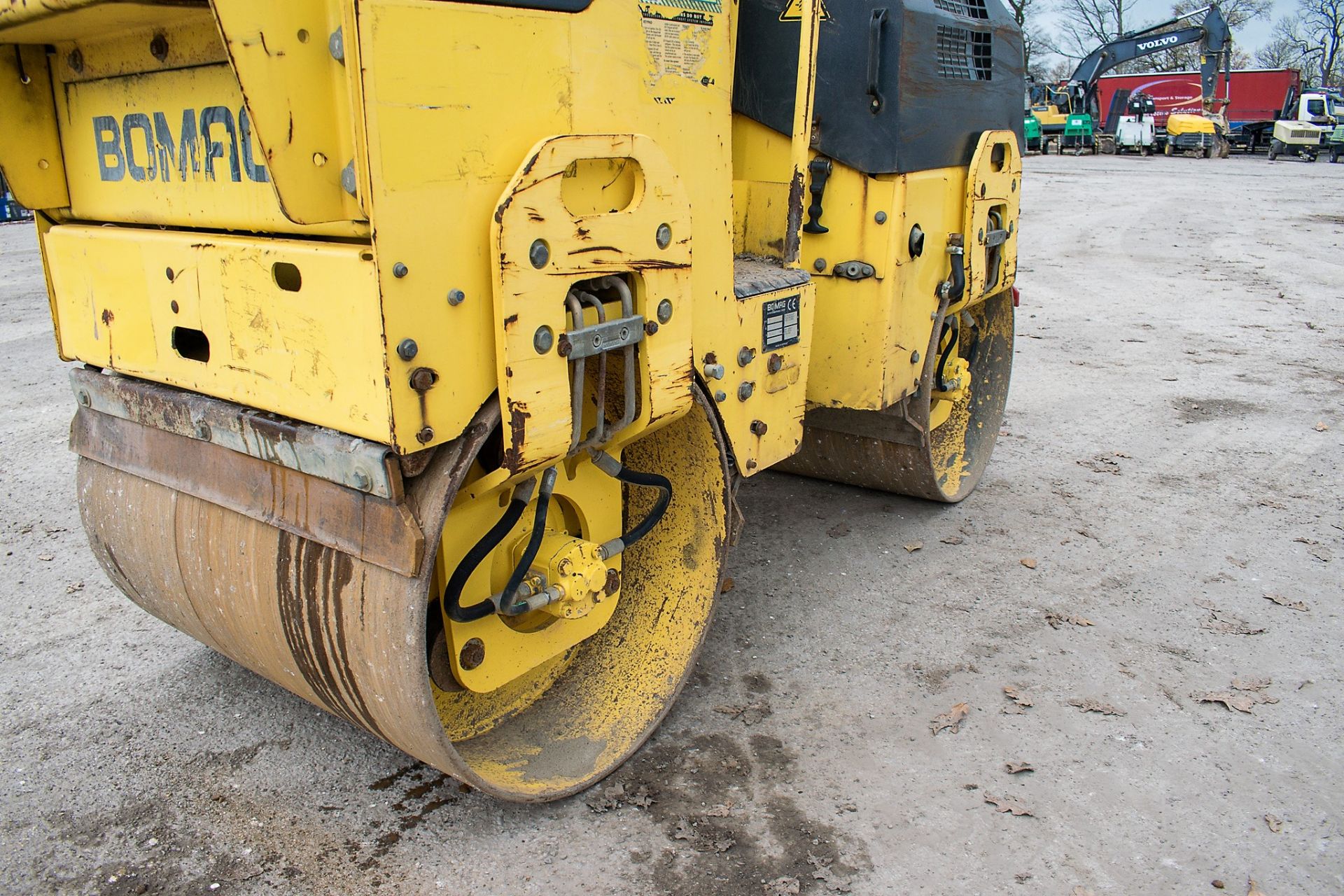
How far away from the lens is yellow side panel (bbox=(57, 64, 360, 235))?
196 cm

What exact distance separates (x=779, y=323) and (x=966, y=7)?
1506 mm

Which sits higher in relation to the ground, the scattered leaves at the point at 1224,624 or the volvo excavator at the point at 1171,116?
the volvo excavator at the point at 1171,116

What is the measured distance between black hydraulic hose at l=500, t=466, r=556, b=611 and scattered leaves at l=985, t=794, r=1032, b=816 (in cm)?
127

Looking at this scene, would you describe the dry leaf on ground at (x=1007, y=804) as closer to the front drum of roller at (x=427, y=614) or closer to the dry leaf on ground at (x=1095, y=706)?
the dry leaf on ground at (x=1095, y=706)

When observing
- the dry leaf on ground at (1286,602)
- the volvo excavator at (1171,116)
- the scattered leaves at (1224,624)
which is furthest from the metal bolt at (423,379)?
the volvo excavator at (1171,116)

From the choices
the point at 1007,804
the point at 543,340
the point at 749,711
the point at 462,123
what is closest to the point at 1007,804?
the point at 1007,804

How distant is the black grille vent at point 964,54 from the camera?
3.33 meters

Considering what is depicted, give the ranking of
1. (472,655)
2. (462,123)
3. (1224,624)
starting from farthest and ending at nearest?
(1224,624)
(472,655)
(462,123)

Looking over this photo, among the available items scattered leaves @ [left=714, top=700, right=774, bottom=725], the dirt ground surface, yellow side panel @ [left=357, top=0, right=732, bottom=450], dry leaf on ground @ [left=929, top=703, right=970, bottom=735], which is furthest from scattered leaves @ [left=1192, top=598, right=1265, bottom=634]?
yellow side panel @ [left=357, top=0, right=732, bottom=450]

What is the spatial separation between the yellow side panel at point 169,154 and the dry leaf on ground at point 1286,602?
129 inches

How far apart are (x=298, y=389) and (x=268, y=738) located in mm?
1210

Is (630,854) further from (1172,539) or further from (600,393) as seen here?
(1172,539)

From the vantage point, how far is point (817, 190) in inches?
128

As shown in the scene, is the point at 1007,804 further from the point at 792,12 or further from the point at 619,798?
the point at 792,12
